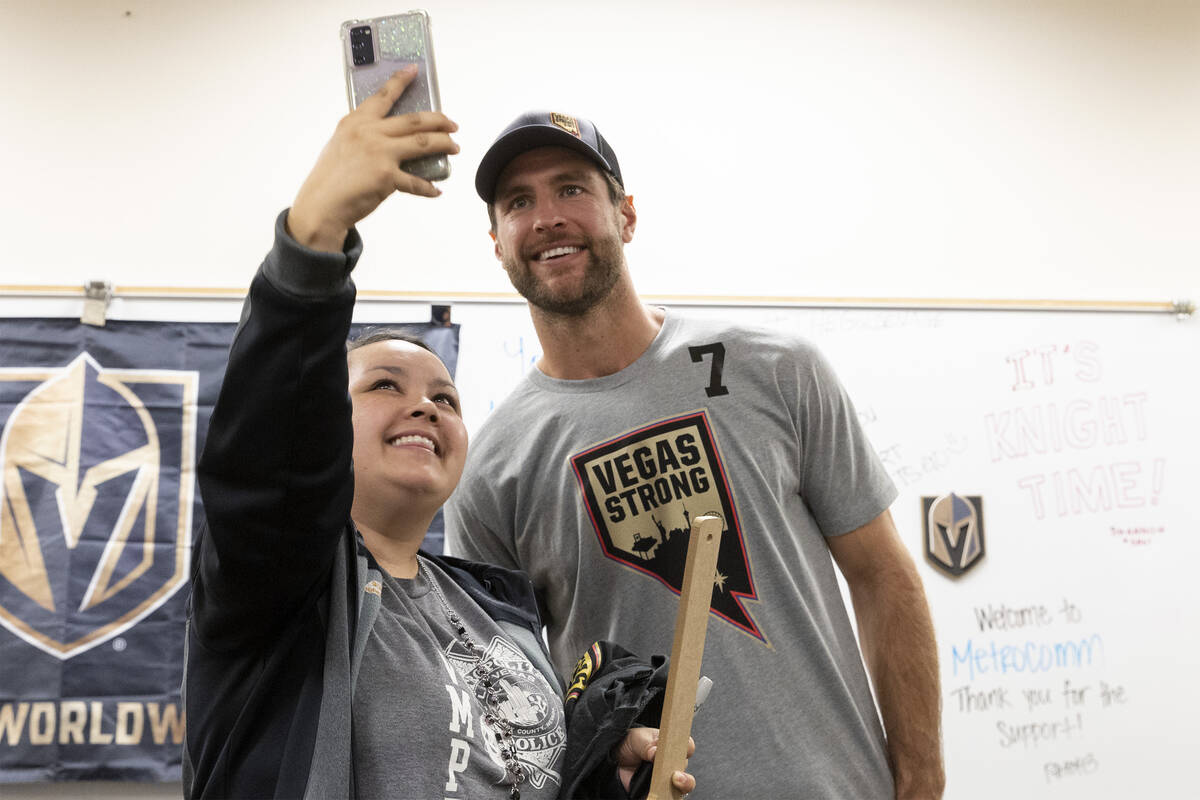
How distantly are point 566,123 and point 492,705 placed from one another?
789 millimetres

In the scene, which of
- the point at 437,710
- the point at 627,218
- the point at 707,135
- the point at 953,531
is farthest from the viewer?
the point at 707,135

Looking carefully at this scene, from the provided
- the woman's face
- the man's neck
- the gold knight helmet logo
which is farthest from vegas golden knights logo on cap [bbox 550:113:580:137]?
the gold knight helmet logo

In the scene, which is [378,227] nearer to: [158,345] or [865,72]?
[158,345]

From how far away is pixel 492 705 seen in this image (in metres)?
0.87

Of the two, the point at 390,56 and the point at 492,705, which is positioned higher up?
the point at 390,56

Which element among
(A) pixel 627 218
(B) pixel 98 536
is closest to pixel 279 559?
→ (A) pixel 627 218

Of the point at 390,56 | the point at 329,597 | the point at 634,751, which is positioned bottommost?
the point at 634,751

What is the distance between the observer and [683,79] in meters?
2.38

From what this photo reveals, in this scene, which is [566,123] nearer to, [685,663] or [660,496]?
[660,496]

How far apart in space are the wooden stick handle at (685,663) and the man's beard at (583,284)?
48cm

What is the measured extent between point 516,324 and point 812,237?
2.61 ft

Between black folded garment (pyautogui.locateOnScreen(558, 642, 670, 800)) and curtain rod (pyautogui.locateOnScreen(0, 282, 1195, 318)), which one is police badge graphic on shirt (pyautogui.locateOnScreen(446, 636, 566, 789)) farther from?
curtain rod (pyautogui.locateOnScreen(0, 282, 1195, 318))

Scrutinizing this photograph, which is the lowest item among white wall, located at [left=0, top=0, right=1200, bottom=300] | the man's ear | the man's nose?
the man's nose

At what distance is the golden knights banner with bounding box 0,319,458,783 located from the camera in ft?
6.34
